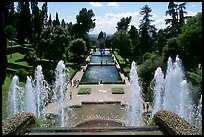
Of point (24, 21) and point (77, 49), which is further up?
point (24, 21)

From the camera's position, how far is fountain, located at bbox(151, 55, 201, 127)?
12301mm

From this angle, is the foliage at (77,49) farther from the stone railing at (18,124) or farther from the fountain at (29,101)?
the stone railing at (18,124)

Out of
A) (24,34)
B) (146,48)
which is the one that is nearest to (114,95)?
(146,48)

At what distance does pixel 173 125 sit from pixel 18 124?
125 inches

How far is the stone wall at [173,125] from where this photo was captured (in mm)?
5422

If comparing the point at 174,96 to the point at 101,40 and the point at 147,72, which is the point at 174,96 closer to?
the point at 147,72

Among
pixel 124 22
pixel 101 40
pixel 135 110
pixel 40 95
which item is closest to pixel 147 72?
pixel 135 110

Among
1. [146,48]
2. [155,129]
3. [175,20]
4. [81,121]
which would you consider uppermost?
[175,20]

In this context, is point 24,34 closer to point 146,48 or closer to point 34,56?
point 34,56

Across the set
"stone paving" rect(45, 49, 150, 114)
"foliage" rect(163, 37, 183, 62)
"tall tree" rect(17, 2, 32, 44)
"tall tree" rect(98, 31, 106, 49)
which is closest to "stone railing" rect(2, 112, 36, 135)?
"stone paving" rect(45, 49, 150, 114)

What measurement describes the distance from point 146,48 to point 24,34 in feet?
51.9

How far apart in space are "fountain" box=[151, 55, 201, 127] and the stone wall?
4.70 metres

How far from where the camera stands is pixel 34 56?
29047mm

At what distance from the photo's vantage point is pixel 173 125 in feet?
19.7
